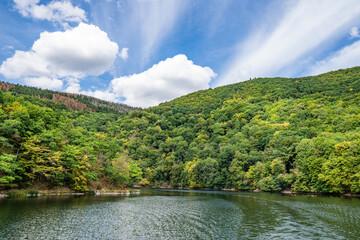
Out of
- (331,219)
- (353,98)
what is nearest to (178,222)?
(331,219)

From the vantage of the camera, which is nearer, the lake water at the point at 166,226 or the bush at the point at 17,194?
the lake water at the point at 166,226

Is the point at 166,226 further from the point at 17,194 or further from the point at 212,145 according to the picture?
the point at 212,145

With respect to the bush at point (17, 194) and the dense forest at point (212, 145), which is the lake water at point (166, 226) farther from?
the dense forest at point (212, 145)

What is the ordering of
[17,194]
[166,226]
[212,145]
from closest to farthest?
[166,226] → [17,194] → [212,145]

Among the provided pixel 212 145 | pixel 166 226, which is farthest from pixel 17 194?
pixel 212 145

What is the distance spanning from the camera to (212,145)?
445 ft

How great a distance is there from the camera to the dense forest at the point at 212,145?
47.7 metres

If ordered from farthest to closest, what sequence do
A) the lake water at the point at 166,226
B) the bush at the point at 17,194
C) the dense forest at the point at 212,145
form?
the dense forest at the point at 212,145, the bush at the point at 17,194, the lake water at the point at 166,226

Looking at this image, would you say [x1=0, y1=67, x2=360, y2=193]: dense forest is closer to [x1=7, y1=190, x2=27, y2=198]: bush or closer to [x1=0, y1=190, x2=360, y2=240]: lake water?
[x1=7, y1=190, x2=27, y2=198]: bush

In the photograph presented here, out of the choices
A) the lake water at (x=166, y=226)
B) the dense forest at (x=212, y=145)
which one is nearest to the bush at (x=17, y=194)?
the dense forest at (x=212, y=145)

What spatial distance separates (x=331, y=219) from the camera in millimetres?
29312

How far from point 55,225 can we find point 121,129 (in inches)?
6405

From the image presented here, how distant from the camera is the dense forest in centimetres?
4769

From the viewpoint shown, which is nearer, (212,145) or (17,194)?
(17,194)
